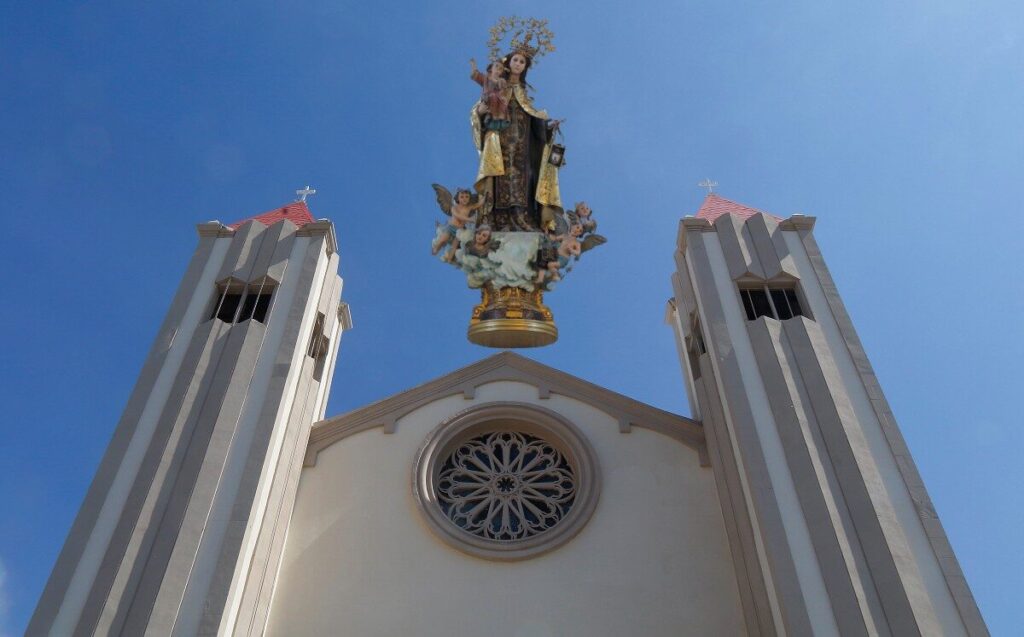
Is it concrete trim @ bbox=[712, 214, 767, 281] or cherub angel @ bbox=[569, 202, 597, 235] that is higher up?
cherub angel @ bbox=[569, 202, 597, 235]

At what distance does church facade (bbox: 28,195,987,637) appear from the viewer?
32.5 feet

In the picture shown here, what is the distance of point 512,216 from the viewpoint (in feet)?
58.2

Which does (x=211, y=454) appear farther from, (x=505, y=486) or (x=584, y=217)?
(x=584, y=217)

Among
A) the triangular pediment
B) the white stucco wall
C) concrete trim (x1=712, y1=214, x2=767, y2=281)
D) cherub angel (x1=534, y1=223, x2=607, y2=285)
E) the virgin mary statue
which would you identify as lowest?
the white stucco wall

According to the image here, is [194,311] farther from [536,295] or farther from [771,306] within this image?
[771,306]

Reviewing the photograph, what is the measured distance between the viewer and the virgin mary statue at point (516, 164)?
17719 millimetres

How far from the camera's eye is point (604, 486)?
42.0 ft

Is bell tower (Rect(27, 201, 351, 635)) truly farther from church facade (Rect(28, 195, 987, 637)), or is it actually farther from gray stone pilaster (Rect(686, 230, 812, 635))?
gray stone pilaster (Rect(686, 230, 812, 635))

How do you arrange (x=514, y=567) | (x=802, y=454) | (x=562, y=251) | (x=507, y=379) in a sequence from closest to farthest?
1. (x=802, y=454)
2. (x=514, y=567)
3. (x=507, y=379)
4. (x=562, y=251)

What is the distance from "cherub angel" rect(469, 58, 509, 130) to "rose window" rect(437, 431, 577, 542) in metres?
7.45

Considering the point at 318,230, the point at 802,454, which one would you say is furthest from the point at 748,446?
the point at 318,230

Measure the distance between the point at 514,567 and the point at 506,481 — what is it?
5.60ft

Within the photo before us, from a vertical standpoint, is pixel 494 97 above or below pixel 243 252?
above

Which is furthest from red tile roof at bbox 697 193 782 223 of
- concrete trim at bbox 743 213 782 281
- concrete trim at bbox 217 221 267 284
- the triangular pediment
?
concrete trim at bbox 217 221 267 284
